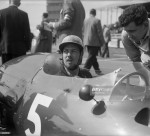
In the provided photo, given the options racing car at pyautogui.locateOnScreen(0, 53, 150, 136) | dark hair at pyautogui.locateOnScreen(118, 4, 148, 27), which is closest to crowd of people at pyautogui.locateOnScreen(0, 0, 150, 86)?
dark hair at pyautogui.locateOnScreen(118, 4, 148, 27)

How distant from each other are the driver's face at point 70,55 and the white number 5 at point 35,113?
45 centimetres

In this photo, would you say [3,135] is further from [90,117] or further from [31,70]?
[90,117]

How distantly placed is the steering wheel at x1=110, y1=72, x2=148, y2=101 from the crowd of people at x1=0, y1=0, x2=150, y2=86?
3.9 inches

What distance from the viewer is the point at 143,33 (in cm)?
315

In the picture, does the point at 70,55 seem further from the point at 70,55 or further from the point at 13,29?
the point at 13,29

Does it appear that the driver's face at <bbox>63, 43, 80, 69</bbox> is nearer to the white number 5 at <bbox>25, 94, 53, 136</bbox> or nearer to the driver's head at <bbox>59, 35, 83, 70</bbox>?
the driver's head at <bbox>59, 35, 83, 70</bbox>

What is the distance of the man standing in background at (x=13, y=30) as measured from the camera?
19.1 ft

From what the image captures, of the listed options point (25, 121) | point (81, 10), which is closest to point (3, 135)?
point (25, 121)

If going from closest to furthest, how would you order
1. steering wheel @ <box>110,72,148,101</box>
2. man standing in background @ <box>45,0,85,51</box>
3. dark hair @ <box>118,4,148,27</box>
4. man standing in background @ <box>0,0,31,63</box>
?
steering wheel @ <box>110,72,148,101</box> → dark hair @ <box>118,4,148,27</box> → man standing in background @ <box>45,0,85,51</box> → man standing in background @ <box>0,0,31,63</box>

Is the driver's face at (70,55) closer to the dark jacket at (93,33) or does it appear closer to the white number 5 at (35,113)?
the white number 5 at (35,113)

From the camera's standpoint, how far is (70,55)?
3.29 metres

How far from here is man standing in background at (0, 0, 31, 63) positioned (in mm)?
5816

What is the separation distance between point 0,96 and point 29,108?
842 millimetres

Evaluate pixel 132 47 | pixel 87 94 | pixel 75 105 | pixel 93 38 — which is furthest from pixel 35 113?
pixel 93 38
